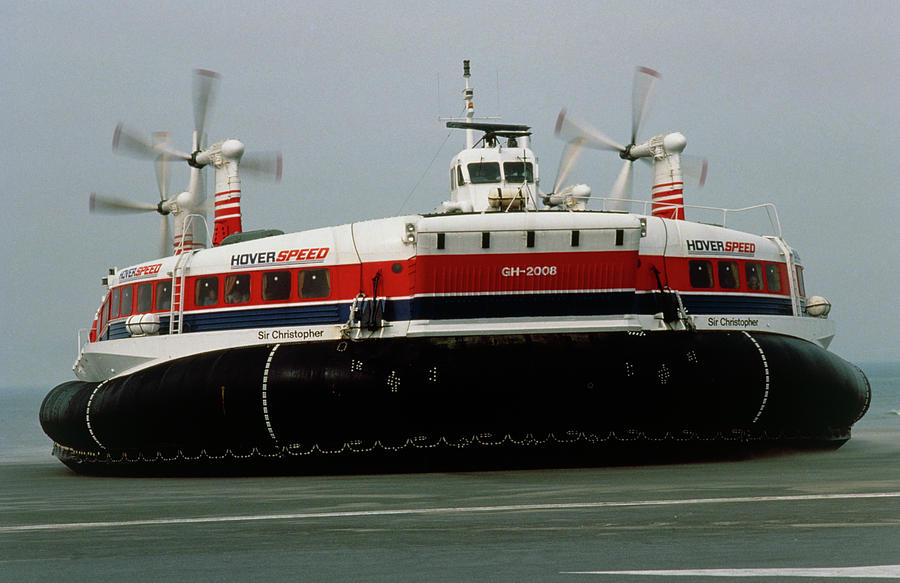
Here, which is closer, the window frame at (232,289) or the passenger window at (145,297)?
the window frame at (232,289)

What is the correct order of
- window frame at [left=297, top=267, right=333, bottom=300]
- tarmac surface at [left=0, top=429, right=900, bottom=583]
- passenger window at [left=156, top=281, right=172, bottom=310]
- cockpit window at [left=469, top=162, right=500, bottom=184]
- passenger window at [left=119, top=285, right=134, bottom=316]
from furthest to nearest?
cockpit window at [left=469, top=162, right=500, bottom=184]
passenger window at [left=119, top=285, right=134, bottom=316]
passenger window at [left=156, top=281, right=172, bottom=310]
window frame at [left=297, top=267, right=333, bottom=300]
tarmac surface at [left=0, top=429, right=900, bottom=583]

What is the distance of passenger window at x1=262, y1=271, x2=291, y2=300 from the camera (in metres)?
16.2

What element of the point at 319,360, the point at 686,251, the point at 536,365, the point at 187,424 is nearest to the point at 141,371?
the point at 187,424

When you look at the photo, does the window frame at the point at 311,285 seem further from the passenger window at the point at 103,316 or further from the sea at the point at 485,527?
the passenger window at the point at 103,316

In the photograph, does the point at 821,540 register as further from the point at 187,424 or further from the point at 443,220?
the point at 187,424

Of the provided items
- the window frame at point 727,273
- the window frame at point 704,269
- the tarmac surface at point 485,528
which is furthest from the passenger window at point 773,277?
the tarmac surface at point 485,528

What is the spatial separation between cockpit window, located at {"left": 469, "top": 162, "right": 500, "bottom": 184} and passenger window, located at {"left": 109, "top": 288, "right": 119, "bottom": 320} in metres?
6.51

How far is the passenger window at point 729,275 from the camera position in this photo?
54.1ft

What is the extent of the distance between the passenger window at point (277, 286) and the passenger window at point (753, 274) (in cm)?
680

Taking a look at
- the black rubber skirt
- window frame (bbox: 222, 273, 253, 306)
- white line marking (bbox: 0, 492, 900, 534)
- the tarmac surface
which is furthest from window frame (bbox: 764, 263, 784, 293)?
window frame (bbox: 222, 273, 253, 306)

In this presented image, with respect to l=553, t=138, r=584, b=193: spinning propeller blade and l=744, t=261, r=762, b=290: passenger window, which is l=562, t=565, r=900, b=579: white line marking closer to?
l=744, t=261, r=762, b=290: passenger window

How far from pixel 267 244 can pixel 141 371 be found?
265cm

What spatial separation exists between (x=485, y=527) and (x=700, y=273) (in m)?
8.80

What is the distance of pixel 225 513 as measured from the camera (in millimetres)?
10086
